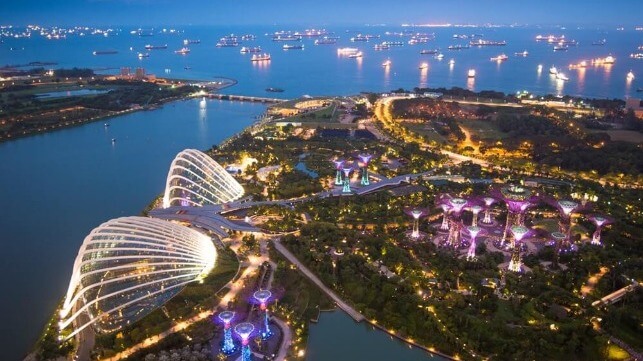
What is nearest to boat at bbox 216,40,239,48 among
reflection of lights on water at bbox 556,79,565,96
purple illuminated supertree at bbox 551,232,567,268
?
reflection of lights on water at bbox 556,79,565,96

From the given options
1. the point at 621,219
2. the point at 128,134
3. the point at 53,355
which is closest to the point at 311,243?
the point at 53,355

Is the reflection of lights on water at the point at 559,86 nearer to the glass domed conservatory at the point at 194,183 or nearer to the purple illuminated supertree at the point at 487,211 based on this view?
the purple illuminated supertree at the point at 487,211

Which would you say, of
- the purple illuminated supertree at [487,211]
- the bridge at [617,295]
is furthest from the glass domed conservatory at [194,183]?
the bridge at [617,295]

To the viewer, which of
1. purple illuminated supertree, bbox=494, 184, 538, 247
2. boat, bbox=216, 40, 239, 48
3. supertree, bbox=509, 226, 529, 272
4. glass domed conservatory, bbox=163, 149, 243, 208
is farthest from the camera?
boat, bbox=216, 40, 239, 48

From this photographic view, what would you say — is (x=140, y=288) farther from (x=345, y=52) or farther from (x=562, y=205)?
(x=345, y=52)

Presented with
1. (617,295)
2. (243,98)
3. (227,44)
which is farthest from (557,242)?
(227,44)

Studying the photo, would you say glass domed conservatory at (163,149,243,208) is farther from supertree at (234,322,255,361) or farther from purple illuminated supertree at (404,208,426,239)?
supertree at (234,322,255,361)

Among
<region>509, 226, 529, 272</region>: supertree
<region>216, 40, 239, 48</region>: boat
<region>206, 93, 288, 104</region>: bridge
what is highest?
<region>216, 40, 239, 48</region>: boat
